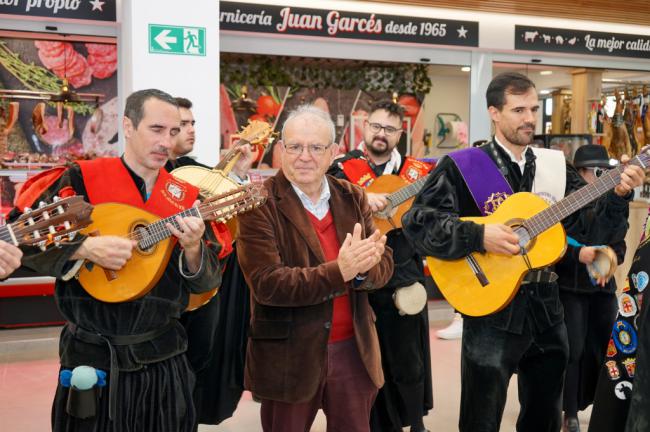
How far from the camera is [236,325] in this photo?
12.4 ft

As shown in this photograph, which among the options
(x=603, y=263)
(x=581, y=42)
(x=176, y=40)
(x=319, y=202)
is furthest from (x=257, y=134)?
(x=581, y=42)

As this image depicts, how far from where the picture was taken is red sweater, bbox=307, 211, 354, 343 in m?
2.65

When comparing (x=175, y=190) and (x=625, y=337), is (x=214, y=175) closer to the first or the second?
(x=175, y=190)

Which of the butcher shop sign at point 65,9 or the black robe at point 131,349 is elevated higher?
the butcher shop sign at point 65,9

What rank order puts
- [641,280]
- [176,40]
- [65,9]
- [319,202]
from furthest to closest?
[65,9], [176,40], [319,202], [641,280]

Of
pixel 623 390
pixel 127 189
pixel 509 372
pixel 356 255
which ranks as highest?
pixel 127 189

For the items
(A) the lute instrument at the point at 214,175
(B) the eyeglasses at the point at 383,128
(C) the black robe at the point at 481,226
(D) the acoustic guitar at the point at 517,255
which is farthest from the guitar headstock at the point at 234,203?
Result: (B) the eyeglasses at the point at 383,128

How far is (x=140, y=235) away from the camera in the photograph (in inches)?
96.7

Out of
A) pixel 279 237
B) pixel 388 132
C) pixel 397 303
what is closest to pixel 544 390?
pixel 397 303

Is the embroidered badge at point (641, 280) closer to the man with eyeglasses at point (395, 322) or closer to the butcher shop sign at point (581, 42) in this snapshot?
the man with eyeglasses at point (395, 322)

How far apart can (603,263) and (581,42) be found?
521 cm

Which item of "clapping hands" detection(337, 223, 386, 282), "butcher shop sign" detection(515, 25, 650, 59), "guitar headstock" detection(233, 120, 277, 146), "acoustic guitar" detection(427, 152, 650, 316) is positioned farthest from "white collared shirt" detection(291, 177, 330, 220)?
Result: "butcher shop sign" detection(515, 25, 650, 59)

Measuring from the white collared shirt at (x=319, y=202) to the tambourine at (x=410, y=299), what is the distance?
1071 millimetres

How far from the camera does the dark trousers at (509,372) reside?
118 inches
